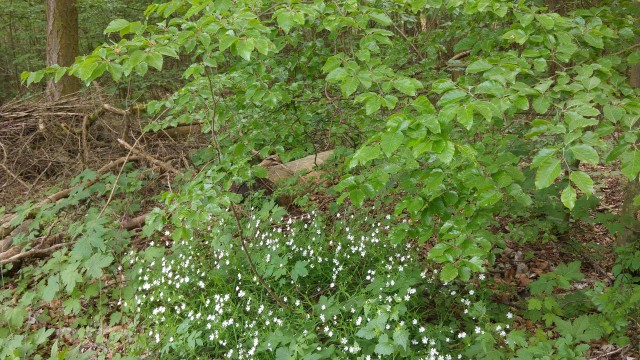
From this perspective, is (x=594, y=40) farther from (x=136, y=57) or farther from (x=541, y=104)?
(x=136, y=57)

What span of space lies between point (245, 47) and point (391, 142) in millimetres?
829

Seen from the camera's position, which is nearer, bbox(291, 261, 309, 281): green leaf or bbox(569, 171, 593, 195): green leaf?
bbox(569, 171, 593, 195): green leaf

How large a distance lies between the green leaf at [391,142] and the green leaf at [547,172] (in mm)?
496

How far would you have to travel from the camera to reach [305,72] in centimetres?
368

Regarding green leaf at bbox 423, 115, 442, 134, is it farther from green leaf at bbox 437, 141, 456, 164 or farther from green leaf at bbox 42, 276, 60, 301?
green leaf at bbox 42, 276, 60, 301

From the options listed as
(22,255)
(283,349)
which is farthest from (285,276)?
(22,255)

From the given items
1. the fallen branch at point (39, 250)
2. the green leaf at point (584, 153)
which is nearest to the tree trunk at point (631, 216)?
the green leaf at point (584, 153)

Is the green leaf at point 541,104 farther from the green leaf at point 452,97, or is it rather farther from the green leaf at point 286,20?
the green leaf at point 286,20

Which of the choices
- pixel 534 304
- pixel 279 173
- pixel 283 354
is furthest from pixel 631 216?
pixel 279 173

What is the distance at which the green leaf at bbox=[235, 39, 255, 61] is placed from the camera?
77.1 inches

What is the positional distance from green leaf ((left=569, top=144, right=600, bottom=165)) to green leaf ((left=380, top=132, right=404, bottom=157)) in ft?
1.95

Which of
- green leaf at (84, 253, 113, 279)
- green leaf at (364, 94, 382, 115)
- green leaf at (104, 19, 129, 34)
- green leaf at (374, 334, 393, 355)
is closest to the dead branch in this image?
green leaf at (84, 253, 113, 279)

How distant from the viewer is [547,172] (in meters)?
1.53

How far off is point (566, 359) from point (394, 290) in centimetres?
110
